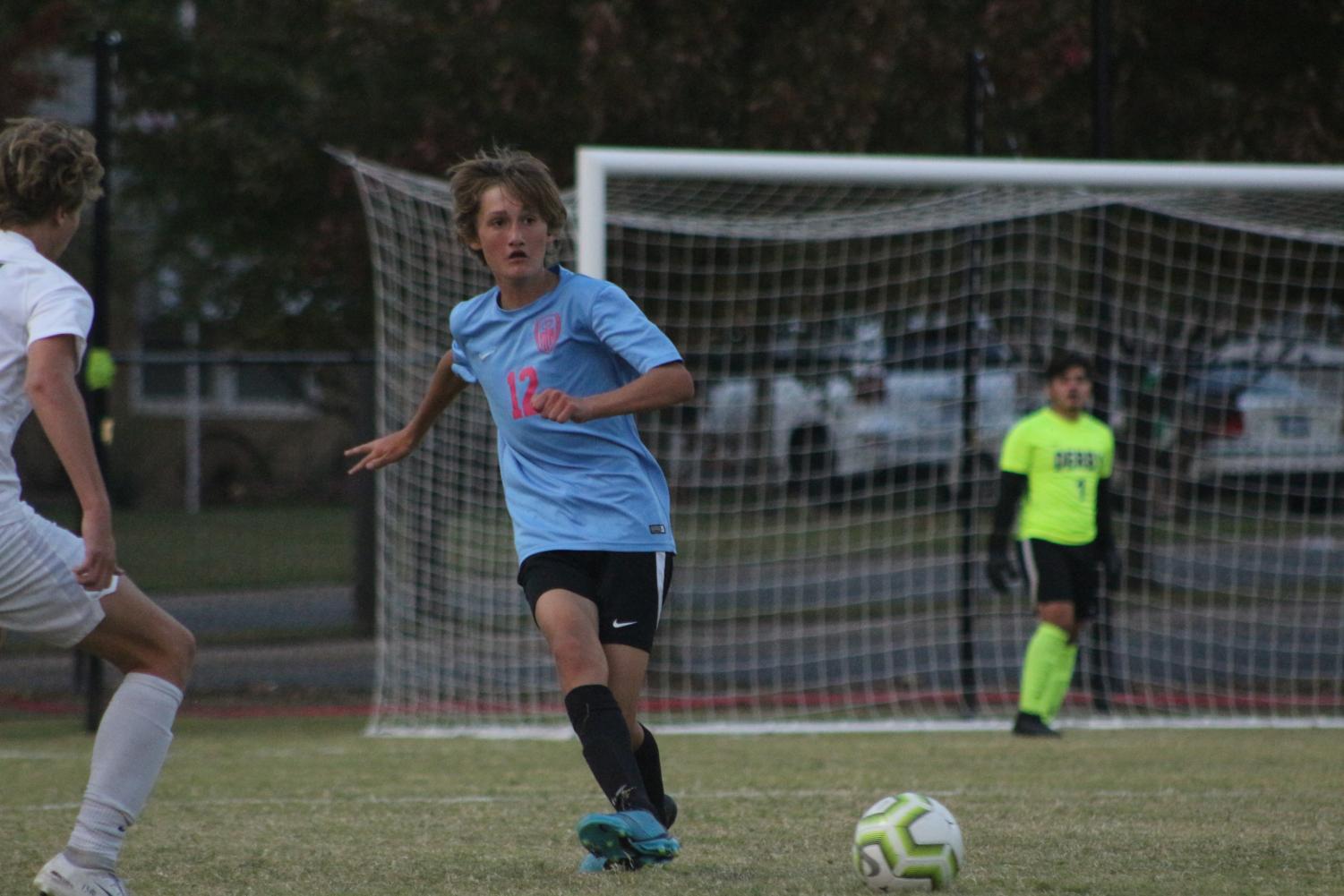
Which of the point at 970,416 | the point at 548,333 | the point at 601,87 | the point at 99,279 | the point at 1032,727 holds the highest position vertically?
the point at 601,87

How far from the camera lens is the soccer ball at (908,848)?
414 cm

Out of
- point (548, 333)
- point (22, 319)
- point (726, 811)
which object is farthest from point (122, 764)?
point (726, 811)

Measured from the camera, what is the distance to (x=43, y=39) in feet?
42.5

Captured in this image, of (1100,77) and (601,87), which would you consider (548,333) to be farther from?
(1100,77)

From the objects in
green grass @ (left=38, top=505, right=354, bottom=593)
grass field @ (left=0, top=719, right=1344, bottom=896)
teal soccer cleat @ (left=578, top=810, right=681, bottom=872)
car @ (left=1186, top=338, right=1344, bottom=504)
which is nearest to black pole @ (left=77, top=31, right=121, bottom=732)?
grass field @ (left=0, top=719, right=1344, bottom=896)

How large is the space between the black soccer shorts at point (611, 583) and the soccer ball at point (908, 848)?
807 millimetres

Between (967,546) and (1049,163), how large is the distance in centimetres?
245

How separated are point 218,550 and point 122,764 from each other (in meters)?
7.82

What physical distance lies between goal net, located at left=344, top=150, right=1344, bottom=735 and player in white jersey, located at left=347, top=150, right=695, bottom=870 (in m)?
3.80

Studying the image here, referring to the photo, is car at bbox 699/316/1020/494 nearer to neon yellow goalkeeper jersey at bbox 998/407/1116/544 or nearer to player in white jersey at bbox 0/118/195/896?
neon yellow goalkeeper jersey at bbox 998/407/1116/544

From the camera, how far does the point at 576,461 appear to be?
4637 mm

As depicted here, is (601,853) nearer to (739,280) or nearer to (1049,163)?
(1049,163)

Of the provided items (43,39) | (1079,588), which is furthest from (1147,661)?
(43,39)

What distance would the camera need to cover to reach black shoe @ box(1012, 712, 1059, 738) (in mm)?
8859
